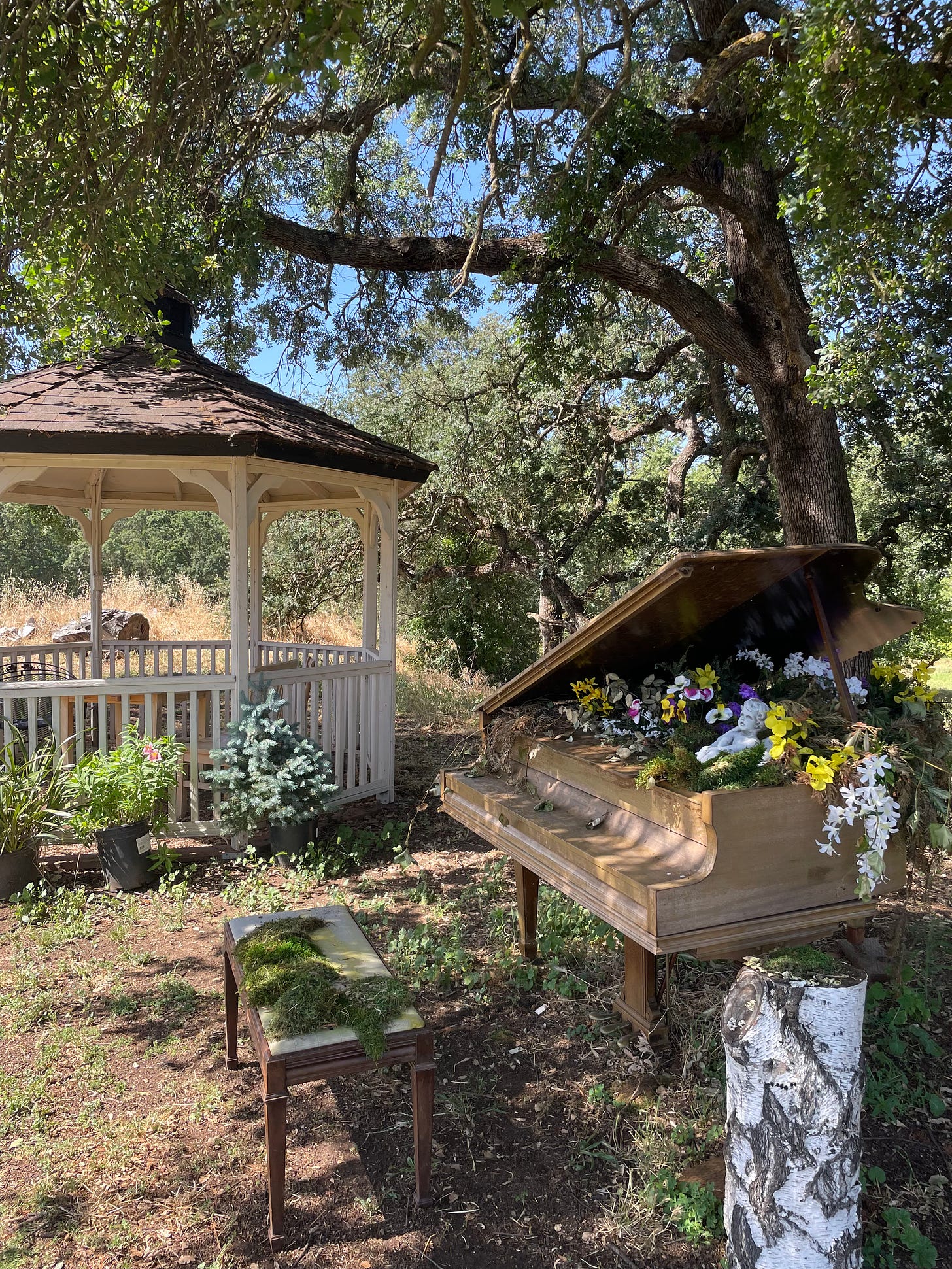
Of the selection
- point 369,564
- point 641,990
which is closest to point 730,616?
point 641,990

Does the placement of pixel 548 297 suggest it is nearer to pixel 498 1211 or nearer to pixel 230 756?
pixel 230 756

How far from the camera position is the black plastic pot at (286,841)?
605cm

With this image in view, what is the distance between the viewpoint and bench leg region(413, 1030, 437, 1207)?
8.73 ft

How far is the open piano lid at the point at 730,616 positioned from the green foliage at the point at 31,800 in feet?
11.8

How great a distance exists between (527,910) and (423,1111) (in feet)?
5.49

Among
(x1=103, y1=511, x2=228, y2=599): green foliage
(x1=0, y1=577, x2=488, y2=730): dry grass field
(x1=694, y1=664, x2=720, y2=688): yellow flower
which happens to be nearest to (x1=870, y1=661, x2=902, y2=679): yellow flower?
(x1=694, y1=664, x2=720, y2=688): yellow flower

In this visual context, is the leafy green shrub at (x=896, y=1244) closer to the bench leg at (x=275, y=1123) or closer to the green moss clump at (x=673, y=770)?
the green moss clump at (x=673, y=770)

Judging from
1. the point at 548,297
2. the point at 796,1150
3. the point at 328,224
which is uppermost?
the point at 328,224

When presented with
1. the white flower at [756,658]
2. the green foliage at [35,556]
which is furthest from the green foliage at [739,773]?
the green foliage at [35,556]

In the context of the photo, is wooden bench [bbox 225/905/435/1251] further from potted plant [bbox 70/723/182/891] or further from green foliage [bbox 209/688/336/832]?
potted plant [bbox 70/723/182/891]

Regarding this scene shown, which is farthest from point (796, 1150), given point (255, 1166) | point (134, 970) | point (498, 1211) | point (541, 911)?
point (134, 970)

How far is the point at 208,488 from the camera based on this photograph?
6.29m

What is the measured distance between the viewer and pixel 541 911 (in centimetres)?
498

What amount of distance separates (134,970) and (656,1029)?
9.29 ft
